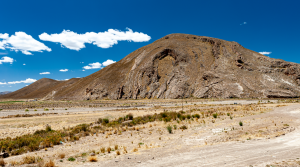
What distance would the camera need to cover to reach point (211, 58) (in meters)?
82.9

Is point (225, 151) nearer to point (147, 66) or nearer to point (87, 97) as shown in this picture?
point (147, 66)

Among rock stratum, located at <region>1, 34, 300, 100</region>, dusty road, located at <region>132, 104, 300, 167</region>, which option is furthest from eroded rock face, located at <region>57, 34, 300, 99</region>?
dusty road, located at <region>132, 104, 300, 167</region>

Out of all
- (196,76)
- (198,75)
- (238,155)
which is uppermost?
(198,75)

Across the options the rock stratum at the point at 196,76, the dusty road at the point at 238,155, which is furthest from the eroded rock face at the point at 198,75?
the dusty road at the point at 238,155

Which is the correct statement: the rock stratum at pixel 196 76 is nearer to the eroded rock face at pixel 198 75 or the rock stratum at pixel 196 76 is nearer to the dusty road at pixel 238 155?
the eroded rock face at pixel 198 75

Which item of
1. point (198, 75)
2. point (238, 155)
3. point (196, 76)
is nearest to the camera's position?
point (238, 155)

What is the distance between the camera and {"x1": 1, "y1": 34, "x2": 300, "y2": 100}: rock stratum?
6606cm

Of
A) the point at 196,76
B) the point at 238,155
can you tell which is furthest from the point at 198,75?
the point at 238,155

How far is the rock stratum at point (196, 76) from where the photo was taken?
66062 mm

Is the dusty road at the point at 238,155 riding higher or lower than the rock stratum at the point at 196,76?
lower

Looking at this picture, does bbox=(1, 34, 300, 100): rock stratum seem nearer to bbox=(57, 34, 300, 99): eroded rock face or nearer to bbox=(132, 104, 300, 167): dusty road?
bbox=(57, 34, 300, 99): eroded rock face

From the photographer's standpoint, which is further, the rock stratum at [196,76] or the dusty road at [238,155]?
the rock stratum at [196,76]

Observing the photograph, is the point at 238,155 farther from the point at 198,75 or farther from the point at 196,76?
the point at 198,75

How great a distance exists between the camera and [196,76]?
75.4 m
